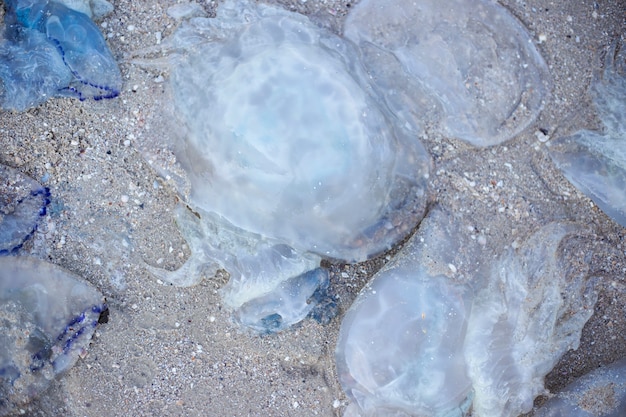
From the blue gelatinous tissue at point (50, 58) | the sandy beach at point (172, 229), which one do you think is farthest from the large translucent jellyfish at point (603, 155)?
the blue gelatinous tissue at point (50, 58)

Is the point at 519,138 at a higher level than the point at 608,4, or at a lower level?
lower

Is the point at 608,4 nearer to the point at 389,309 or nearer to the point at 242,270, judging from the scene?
the point at 389,309

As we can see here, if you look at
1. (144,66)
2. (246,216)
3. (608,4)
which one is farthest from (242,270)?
(608,4)

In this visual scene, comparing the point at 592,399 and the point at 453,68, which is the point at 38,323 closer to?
the point at 453,68

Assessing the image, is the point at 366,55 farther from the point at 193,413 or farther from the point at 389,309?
the point at 193,413

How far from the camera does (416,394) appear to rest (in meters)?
3.01

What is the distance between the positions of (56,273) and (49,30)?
106 centimetres

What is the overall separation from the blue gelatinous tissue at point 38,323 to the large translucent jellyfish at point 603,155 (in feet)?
7.12

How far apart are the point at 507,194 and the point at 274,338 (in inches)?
47.9

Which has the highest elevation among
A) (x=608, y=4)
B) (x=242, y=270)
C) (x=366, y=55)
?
(x=608, y=4)

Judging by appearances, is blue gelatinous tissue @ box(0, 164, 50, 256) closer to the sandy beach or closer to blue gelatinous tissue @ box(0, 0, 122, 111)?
the sandy beach

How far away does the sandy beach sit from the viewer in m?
3.11

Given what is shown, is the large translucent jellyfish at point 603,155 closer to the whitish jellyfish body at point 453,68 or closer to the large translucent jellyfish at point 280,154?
the whitish jellyfish body at point 453,68

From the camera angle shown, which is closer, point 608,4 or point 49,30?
point 49,30
